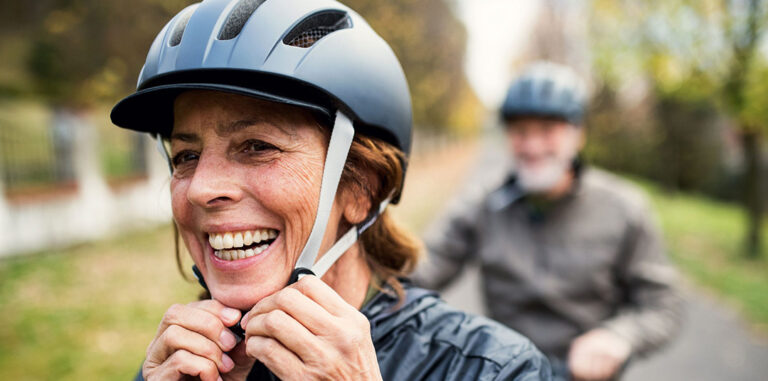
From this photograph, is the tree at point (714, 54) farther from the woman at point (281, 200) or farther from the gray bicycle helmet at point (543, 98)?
the woman at point (281, 200)

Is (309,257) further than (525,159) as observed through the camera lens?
No

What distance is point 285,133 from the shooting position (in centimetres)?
152

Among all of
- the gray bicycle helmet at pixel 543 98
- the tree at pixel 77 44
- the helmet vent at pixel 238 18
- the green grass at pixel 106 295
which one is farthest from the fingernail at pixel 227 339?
the tree at pixel 77 44

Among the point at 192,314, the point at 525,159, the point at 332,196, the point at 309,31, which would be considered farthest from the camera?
the point at 525,159

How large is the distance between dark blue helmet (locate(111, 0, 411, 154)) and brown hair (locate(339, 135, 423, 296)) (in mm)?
69

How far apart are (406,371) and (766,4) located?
10633 millimetres

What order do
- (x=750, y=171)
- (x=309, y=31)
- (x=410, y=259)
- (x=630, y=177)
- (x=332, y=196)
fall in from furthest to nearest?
(x=630, y=177), (x=750, y=171), (x=410, y=259), (x=309, y=31), (x=332, y=196)

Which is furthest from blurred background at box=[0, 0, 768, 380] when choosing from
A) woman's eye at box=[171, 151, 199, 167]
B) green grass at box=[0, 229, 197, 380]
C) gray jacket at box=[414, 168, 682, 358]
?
woman's eye at box=[171, 151, 199, 167]

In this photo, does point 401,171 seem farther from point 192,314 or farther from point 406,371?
point 192,314

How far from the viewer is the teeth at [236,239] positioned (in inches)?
58.9

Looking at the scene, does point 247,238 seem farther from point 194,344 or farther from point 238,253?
point 194,344

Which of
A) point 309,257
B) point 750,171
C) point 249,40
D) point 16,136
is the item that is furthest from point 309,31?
point 750,171

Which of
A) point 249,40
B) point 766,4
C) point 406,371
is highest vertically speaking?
point 766,4

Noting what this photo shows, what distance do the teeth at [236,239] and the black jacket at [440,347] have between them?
0.37 m
